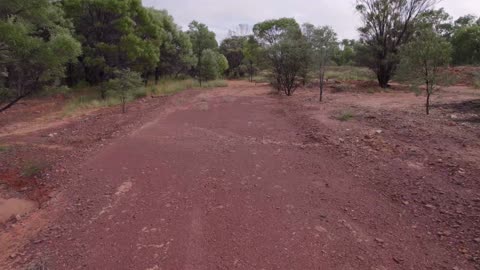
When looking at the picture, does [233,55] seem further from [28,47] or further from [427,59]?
[28,47]

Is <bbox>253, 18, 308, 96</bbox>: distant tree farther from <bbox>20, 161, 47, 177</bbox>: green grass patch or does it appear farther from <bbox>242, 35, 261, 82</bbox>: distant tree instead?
<bbox>242, 35, 261, 82</bbox>: distant tree

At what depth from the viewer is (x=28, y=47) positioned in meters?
6.36

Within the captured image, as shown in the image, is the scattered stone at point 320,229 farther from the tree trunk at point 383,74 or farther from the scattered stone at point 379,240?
the tree trunk at point 383,74

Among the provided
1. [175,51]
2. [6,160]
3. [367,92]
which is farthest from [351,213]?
[175,51]

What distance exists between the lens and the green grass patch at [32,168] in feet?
19.9

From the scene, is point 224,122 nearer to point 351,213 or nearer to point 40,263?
point 351,213

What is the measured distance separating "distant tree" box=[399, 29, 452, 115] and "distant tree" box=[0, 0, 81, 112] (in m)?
11.0

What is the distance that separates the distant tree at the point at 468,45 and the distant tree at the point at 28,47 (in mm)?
36576

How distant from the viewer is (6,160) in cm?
688

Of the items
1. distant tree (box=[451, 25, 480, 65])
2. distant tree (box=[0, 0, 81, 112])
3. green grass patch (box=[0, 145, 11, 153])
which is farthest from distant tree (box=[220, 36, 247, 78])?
green grass patch (box=[0, 145, 11, 153])

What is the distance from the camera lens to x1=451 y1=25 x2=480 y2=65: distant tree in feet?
101

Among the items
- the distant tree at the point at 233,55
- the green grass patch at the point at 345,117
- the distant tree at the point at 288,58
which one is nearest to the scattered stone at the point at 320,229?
the green grass patch at the point at 345,117

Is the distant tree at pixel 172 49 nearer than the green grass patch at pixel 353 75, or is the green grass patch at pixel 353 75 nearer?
the distant tree at pixel 172 49

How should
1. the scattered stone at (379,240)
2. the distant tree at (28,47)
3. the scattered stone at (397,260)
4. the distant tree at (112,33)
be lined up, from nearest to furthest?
the scattered stone at (397,260) → the scattered stone at (379,240) → the distant tree at (28,47) → the distant tree at (112,33)
